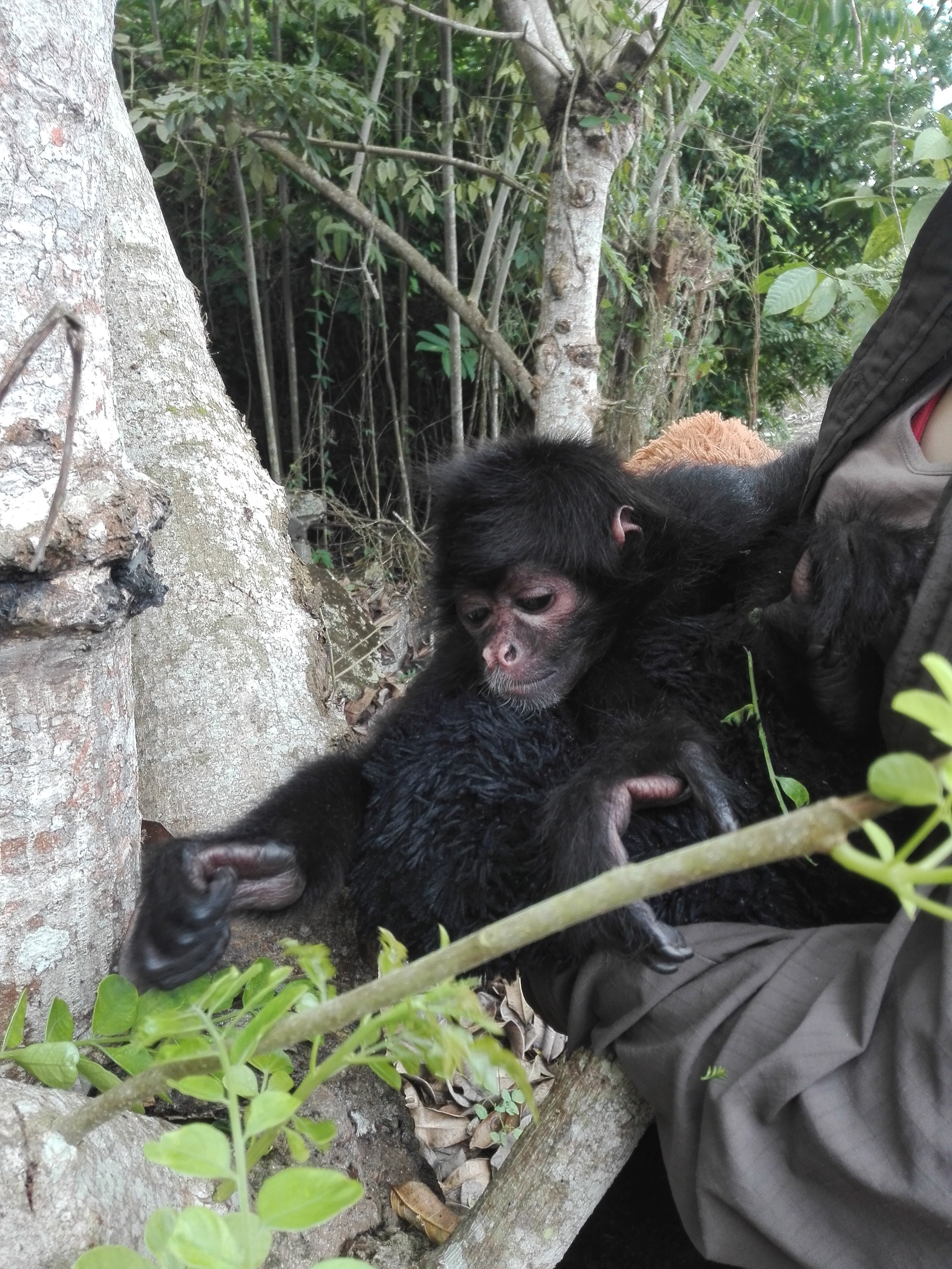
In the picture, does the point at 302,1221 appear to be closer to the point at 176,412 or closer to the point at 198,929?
the point at 198,929

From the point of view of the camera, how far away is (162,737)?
2.00 meters

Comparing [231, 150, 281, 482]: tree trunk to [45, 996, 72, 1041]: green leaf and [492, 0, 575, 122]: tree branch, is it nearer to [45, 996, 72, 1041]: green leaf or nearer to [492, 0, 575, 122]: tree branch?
[492, 0, 575, 122]: tree branch

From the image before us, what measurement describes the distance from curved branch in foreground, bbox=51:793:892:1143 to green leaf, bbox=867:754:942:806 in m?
0.02

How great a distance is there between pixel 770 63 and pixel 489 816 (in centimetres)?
756

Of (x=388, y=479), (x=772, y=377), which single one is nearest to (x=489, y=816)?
(x=388, y=479)

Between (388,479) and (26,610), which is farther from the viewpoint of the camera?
(388,479)

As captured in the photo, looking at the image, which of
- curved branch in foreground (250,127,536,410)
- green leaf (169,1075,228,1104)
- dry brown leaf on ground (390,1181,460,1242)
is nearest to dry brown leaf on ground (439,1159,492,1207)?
dry brown leaf on ground (390,1181,460,1242)

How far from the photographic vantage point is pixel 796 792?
1649mm

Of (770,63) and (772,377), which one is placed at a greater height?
(770,63)

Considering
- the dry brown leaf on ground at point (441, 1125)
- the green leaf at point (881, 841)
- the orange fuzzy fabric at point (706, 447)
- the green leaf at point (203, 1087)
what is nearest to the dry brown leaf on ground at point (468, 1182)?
the dry brown leaf on ground at point (441, 1125)

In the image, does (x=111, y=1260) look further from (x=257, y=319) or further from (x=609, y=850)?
(x=257, y=319)

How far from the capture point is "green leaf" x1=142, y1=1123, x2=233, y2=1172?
729 millimetres

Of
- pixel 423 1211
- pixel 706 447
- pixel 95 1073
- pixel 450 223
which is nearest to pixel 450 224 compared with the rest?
pixel 450 223

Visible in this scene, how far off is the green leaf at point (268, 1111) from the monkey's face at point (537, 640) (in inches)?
55.3
